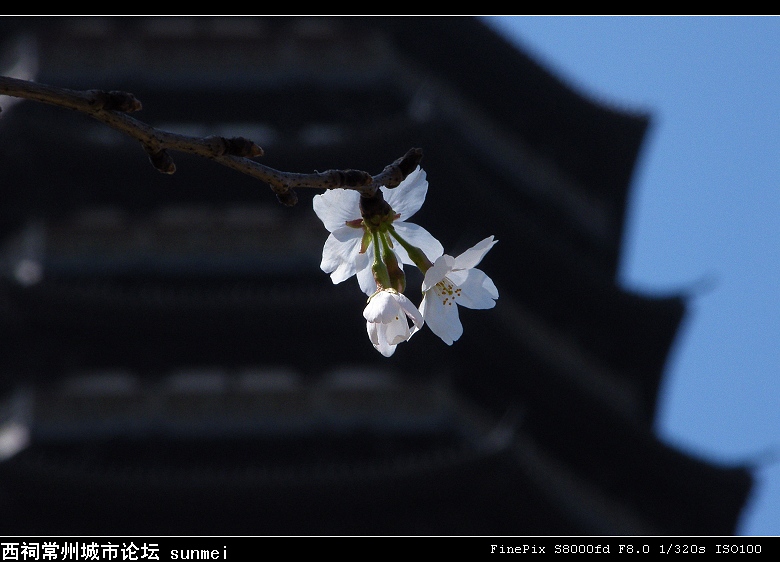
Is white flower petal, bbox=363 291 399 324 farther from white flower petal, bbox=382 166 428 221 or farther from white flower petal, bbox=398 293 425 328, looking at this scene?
white flower petal, bbox=382 166 428 221

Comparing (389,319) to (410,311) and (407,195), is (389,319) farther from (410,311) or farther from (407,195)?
(407,195)

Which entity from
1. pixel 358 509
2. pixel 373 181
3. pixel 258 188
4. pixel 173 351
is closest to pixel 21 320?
pixel 173 351

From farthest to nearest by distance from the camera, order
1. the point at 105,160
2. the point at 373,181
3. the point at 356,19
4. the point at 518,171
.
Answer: the point at 518,171
the point at 356,19
the point at 105,160
the point at 373,181

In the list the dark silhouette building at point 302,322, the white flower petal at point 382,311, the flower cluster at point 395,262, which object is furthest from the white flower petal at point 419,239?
the dark silhouette building at point 302,322

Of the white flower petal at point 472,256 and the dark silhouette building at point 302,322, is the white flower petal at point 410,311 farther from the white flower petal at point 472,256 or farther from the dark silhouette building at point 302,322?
the dark silhouette building at point 302,322

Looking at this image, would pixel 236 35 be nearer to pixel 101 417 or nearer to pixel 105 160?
pixel 105 160

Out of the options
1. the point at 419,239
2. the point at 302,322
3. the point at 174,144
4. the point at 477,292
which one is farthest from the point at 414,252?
the point at 302,322

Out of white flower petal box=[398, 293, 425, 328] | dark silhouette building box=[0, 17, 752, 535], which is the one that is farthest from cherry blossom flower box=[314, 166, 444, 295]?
dark silhouette building box=[0, 17, 752, 535]
